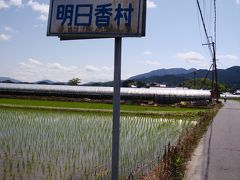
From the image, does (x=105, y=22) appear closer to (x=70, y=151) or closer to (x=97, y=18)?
(x=97, y=18)

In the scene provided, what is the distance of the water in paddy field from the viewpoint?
830cm

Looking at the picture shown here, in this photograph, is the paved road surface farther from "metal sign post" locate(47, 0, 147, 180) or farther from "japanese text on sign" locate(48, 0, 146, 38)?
"japanese text on sign" locate(48, 0, 146, 38)

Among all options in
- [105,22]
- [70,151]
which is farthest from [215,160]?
[105,22]

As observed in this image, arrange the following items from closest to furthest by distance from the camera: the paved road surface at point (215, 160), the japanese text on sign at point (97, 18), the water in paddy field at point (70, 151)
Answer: the japanese text on sign at point (97, 18) → the paved road surface at point (215, 160) → the water in paddy field at point (70, 151)

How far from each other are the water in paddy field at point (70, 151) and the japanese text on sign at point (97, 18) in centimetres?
424

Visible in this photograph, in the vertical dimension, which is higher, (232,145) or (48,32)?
(48,32)

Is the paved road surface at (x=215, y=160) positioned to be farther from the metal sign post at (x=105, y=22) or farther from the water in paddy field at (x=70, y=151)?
the metal sign post at (x=105, y=22)

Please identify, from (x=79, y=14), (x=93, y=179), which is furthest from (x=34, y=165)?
(x=79, y=14)

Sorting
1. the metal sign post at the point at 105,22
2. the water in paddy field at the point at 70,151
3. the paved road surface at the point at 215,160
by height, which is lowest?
the water in paddy field at the point at 70,151

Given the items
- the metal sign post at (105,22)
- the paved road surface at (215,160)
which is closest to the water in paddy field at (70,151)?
the paved road surface at (215,160)

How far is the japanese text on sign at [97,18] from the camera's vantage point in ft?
14.1

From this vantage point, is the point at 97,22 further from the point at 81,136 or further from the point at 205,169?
the point at 81,136

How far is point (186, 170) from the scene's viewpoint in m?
7.86

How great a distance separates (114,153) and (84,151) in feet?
A: 21.3
